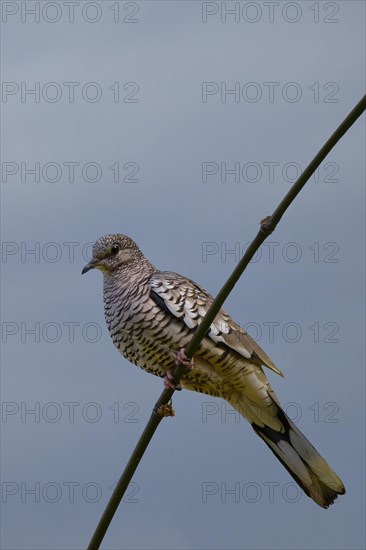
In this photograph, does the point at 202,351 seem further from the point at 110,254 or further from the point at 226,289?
the point at 226,289

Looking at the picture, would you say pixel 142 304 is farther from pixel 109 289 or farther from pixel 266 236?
pixel 266 236

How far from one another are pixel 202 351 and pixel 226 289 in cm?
197

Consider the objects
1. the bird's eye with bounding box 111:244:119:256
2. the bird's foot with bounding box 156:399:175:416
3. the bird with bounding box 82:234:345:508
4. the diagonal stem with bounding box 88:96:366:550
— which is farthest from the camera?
the bird's eye with bounding box 111:244:119:256

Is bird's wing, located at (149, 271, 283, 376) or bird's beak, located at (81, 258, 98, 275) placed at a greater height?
bird's beak, located at (81, 258, 98, 275)

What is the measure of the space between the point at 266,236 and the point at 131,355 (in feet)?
7.58

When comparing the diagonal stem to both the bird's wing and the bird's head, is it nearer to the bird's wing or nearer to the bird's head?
the bird's wing

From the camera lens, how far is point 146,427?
16.5 ft

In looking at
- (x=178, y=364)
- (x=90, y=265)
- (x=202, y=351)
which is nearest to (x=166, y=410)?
→ (x=178, y=364)

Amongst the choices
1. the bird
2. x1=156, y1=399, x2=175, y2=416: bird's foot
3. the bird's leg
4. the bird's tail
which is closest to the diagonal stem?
x1=156, y1=399, x2=175, y2=416: bird's foot

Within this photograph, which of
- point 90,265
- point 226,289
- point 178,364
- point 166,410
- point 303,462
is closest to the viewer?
point 226,289

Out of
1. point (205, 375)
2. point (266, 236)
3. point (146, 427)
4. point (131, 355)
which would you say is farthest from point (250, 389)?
point (266, 236)

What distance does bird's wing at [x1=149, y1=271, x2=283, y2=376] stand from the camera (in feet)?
21.1

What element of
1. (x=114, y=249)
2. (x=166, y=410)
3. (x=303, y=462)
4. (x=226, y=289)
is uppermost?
(x=114, y=249)

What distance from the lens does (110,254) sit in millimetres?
6883
